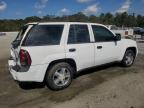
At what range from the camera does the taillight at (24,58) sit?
5.79 meters

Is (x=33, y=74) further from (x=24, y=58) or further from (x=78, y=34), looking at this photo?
(x=78, y=34)

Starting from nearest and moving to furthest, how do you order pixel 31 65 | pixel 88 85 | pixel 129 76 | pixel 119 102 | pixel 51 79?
pixel 119 102 < pixel 31 65 < pixel 51 79 < pixel 88 85 < pixel 129 76

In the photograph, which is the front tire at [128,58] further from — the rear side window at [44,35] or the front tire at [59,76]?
the rear side window at [44,35]

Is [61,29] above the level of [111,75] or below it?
above

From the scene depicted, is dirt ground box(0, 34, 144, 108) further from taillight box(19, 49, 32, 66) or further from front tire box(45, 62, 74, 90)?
taillight box(19, 49, 32, 66)

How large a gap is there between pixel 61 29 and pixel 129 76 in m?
2.79

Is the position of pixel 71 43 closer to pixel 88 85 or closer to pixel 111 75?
pixel 88 85

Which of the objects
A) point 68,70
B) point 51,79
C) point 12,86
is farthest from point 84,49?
point 12,86

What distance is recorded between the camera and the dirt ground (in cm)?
542

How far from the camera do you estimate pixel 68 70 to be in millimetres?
6590

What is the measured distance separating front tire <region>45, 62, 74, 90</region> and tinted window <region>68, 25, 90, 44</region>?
731 millimetres

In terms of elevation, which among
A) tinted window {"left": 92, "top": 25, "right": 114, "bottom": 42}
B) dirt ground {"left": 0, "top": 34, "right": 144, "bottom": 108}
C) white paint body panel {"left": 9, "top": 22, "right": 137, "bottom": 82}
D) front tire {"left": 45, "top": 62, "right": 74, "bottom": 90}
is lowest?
dirt ground {"left": 0, "top": 34, "right": 144, "bottom": 108}

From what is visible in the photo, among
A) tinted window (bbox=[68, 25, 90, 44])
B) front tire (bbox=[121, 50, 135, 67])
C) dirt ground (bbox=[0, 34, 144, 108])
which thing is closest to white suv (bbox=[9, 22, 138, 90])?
tinted window (bbox=[68, 25, 90, 44])

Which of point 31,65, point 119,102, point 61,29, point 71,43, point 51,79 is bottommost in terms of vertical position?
point 119,102
